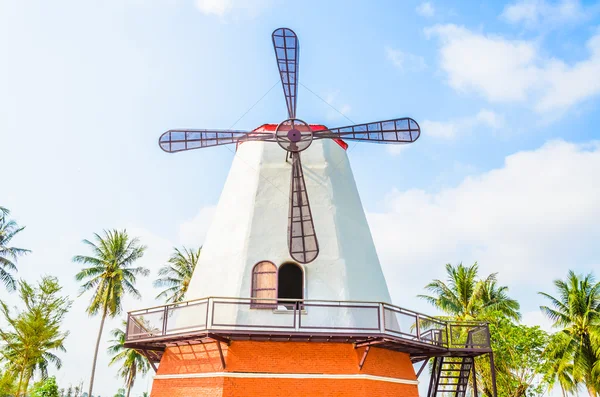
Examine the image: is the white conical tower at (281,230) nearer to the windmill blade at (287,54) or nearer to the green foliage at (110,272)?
the windmill blade at (287,54)

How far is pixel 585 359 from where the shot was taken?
29.0 m

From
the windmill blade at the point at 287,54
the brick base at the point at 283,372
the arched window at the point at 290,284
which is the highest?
the windmill blade at the point at 287,54

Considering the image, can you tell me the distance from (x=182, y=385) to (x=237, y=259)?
357 cm

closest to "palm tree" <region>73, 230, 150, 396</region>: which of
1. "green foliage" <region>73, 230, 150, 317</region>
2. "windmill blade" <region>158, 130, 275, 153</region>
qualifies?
"green foliage" <region>73, 230, 150, 317</region>

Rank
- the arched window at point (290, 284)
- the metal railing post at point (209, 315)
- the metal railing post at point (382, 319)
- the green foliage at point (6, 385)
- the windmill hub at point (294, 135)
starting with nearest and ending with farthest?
1. the metal railing post at point (209, 315)
2. the metal railing post at point (382, 319)
3. the windmill hub at point (294, 135)
4. the arched window at point (290, 284)
5. the green foliage at point (6, 385)

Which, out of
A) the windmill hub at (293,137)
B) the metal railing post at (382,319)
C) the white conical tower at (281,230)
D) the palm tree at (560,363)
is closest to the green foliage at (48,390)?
the white conical tower at (281,230)

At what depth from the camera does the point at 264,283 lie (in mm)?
14375

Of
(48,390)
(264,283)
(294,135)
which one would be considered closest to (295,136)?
(294,135)

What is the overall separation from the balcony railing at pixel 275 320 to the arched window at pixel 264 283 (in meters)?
0.06

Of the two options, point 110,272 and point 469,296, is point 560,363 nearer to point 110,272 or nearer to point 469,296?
point 469,296

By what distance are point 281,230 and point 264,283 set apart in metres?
1.69

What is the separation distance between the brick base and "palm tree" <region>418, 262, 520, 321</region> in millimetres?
22587

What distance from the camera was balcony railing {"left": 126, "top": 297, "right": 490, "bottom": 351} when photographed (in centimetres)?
1280

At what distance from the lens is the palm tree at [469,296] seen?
34.8m
